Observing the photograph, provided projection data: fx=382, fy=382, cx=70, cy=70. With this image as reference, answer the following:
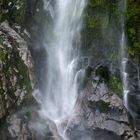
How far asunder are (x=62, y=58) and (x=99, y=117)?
390 cm

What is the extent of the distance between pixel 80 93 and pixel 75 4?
481 cm

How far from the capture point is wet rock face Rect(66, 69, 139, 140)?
16.2 meters

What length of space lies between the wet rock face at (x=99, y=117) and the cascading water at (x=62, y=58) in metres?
0.90

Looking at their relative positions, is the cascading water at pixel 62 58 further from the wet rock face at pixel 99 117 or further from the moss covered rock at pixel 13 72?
the moss covered rock at pixel 13 72

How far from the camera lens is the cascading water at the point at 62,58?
18.0 meters

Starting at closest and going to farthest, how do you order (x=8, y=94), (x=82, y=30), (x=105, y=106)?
(x=8, y=94)
(x=105, y=106)
(x=82, y=30)

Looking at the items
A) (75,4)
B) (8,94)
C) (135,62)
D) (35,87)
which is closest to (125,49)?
(135,62)

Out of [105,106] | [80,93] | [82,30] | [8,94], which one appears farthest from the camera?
[82,30]

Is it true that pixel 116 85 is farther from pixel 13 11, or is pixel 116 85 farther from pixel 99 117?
pixel 13 11

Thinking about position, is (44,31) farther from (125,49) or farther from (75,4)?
(125,49)

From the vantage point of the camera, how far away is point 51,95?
721 inches

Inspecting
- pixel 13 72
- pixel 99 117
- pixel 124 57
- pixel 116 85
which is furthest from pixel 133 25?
pixel 13 72

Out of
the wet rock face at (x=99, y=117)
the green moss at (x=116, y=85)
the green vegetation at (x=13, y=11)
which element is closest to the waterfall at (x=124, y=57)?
the green moss at (x=116, y=85)

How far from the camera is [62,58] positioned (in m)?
19.0
